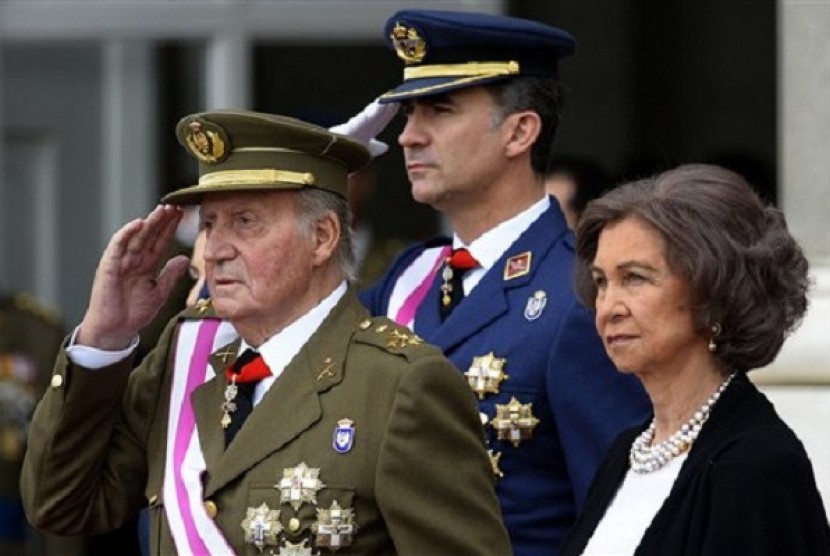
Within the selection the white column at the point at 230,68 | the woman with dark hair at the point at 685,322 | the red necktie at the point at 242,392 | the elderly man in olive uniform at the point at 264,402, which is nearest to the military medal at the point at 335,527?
the elderly man in olive uniform at the point at 264,402

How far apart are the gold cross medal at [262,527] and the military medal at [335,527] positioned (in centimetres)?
8

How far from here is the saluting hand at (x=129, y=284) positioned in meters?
4.89

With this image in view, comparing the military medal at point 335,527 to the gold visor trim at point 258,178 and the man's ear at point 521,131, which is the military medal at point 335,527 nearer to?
the gold visor trim at point 258,178

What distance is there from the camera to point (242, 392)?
4.81 metres

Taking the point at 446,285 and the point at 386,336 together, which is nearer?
the point at 386,336

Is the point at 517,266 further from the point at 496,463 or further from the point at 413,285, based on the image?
the point at 496,463

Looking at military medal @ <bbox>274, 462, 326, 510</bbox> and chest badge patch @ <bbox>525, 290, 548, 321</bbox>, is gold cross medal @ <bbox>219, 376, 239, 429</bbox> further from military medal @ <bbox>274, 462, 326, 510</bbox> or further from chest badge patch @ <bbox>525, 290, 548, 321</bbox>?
chest badge patch @ <bbox>525, 290, 548, 321</bbox>

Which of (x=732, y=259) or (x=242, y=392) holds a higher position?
(x=732, y=259)

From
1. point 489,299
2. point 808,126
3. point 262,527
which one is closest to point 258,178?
point 262,527

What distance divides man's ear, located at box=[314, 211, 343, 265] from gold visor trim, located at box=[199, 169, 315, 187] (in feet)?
0.24

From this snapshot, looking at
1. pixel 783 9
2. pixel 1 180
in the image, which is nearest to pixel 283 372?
pixel 783 9

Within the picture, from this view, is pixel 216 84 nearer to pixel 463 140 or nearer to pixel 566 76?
pixel 566 76

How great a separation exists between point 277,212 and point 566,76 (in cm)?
615

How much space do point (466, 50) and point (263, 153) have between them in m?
0.83
